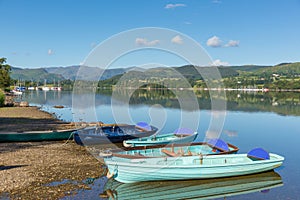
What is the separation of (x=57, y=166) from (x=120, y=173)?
15.1 ft

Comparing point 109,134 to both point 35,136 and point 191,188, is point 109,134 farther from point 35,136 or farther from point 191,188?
point 191,188

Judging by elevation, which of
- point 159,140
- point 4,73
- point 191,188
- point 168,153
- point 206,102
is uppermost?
point 4,73

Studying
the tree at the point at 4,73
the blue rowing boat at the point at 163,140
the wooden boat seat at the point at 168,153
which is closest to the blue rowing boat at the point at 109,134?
the blue rowing boat at the point at 163,140

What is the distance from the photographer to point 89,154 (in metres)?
22.0

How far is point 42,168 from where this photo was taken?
57.6ft

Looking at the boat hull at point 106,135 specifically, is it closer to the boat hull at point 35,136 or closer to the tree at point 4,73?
the boat hull at point 35,136

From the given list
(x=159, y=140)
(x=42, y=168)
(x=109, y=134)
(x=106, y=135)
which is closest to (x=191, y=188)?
(x=42, y=168)

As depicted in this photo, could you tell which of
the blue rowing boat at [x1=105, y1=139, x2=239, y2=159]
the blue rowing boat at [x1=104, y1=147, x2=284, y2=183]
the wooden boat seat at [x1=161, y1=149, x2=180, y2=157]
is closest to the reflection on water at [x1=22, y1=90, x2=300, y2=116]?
the blue rowing boat at [x1=105, y1=139, x2=239, y2=159]

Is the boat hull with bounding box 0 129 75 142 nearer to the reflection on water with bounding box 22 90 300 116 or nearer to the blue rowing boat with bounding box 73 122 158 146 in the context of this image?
the blue rowing boat with bounding box 73 122 158 146

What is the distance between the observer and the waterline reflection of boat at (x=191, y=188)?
15.4 meters

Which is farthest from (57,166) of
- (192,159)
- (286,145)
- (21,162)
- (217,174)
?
(286,145)

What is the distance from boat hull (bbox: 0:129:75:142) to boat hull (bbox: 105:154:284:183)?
1092 cm

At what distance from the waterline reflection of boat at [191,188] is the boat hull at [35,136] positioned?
37.4 ft

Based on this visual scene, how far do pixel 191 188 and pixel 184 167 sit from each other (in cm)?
123
